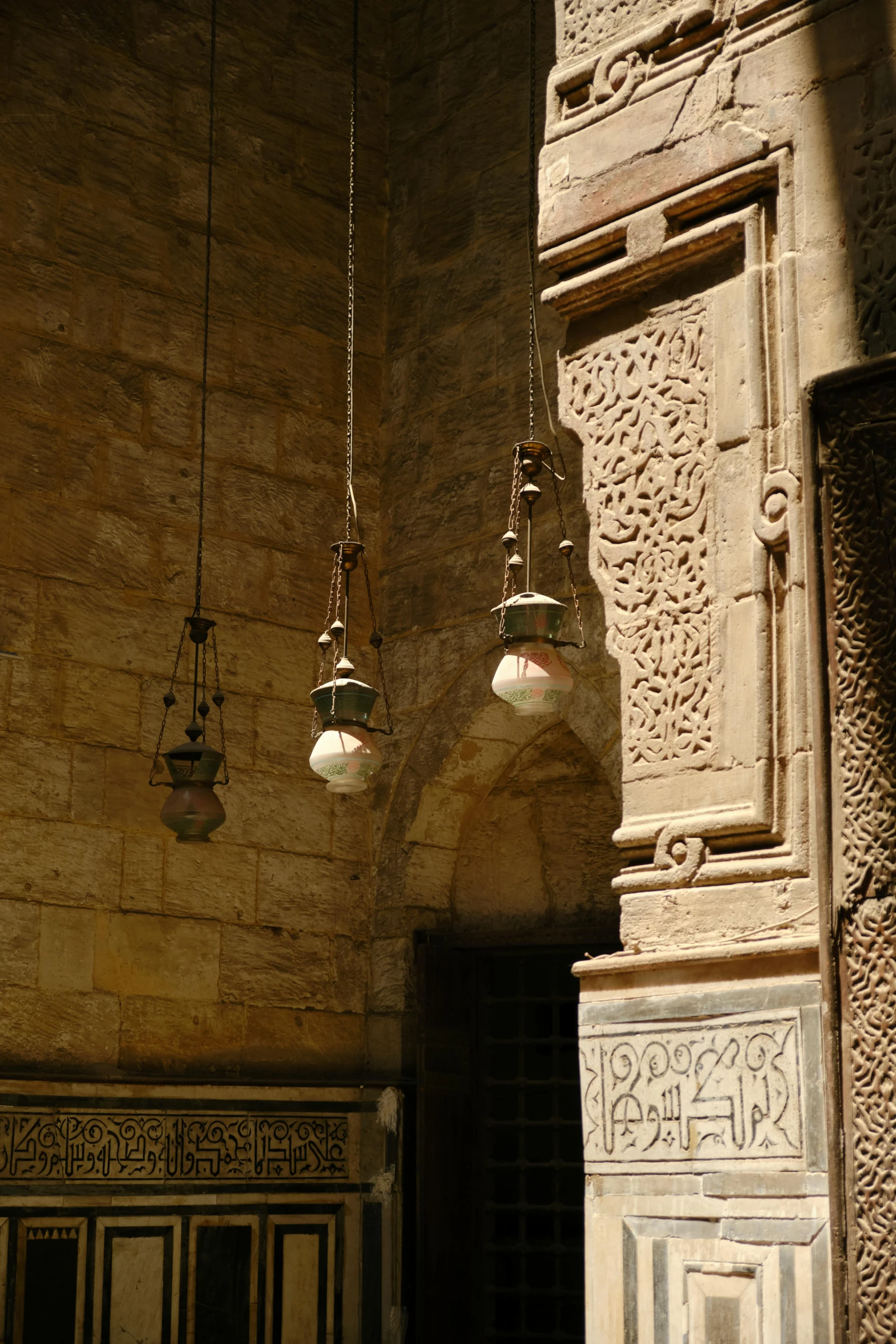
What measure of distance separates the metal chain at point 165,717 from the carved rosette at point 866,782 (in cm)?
384

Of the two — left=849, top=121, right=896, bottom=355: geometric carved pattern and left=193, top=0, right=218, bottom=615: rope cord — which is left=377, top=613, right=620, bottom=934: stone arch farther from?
left=849, top=121, right=896, bottom=355: geometric carved pattern

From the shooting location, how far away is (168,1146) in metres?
5.77

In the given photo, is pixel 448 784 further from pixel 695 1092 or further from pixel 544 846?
pixel 695 1092

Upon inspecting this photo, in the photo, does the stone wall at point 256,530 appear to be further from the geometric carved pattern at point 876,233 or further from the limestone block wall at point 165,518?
the geometric carved pattern at point 876,233

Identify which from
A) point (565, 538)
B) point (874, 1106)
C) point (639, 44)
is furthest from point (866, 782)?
point (565, 538)

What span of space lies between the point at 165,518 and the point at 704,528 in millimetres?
3840

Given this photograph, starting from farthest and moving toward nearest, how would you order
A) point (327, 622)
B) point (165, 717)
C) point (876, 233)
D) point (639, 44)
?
point (327, 622) → point (165, 717) → point (639, 44) → point (876, 233)

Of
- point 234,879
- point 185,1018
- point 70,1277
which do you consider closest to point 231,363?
point 234,879

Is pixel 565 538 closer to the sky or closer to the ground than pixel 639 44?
closer to the sky

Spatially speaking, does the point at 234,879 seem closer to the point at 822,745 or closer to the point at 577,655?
the point at 577,655

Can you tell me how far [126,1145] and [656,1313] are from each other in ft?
11.6

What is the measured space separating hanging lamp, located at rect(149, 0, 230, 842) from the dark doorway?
3.84 ft

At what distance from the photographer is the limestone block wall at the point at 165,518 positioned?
5.76 meters

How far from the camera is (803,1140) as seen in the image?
2.31 m
